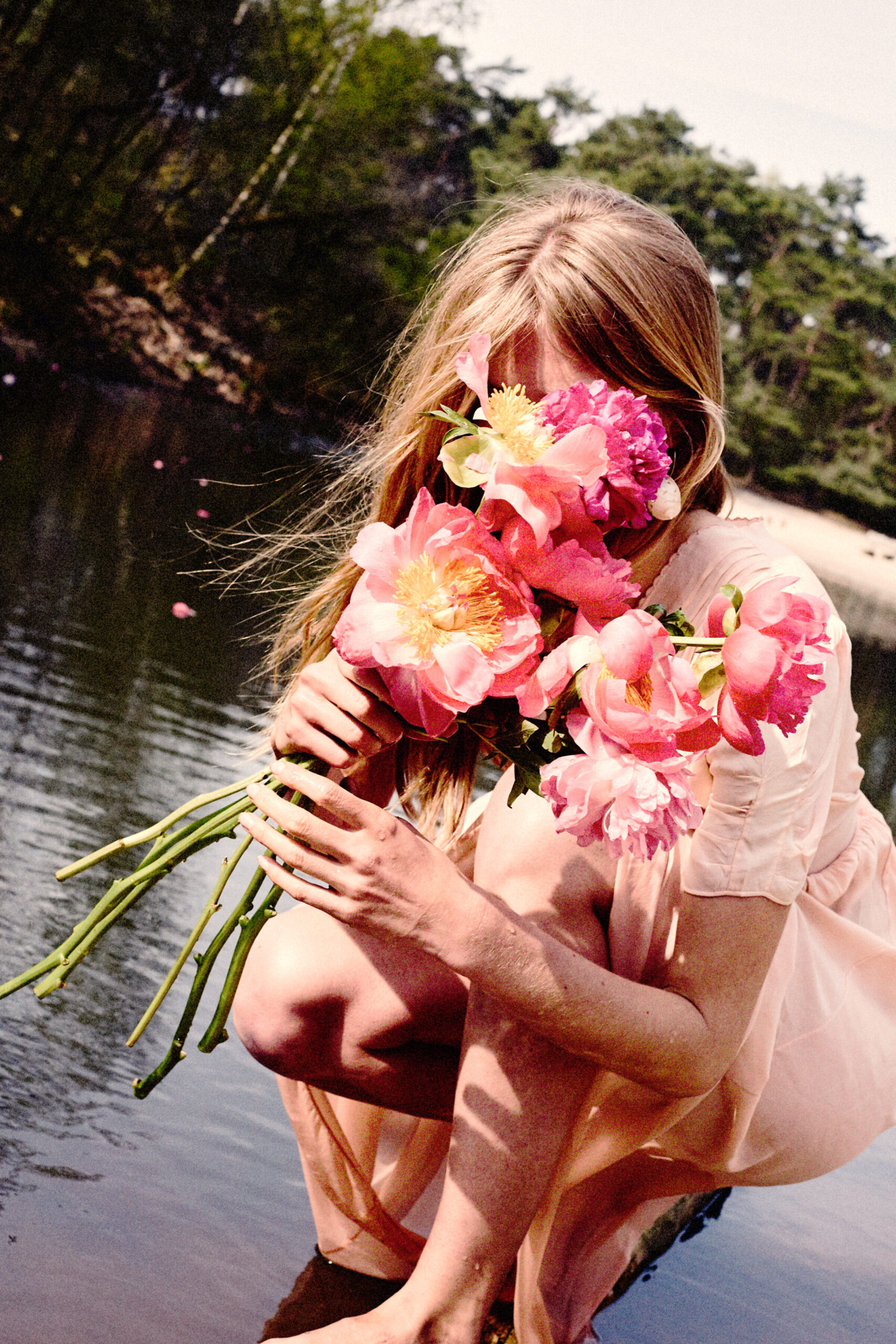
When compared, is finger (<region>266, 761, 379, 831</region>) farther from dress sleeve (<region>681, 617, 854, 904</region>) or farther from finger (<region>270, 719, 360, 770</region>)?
dress sleeve (<region>681, 617, 854, 904</region>)

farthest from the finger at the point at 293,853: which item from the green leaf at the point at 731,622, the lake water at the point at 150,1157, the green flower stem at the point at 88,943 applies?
the lake water at the point at 150,1157

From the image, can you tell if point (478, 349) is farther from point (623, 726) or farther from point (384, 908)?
point (384, 908)

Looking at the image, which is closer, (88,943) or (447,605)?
(447,605)

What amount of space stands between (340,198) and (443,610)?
30.7 meters

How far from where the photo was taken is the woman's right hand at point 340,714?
1.35 metres

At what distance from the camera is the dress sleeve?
1535mm

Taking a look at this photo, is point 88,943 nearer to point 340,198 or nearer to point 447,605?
point 447,605

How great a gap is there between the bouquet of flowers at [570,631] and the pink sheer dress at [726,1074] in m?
0.33

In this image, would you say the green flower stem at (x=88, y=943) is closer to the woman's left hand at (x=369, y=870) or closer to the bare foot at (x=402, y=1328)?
the woman's left hand at (x=369, y=870)

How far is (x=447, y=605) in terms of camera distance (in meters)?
1.18

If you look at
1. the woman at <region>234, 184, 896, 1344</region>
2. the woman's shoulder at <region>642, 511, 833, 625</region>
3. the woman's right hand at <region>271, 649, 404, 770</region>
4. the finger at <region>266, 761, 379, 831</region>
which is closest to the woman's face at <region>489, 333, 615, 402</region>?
the woman at <region>234, 184, 896, 1344</region>

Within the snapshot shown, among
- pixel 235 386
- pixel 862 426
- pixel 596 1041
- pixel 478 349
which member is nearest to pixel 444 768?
pixel 596 1041

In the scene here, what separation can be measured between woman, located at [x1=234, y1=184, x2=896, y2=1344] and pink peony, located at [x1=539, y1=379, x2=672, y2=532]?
0.89 feet

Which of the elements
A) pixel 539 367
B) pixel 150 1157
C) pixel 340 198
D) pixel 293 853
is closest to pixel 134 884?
pixel 293 853
